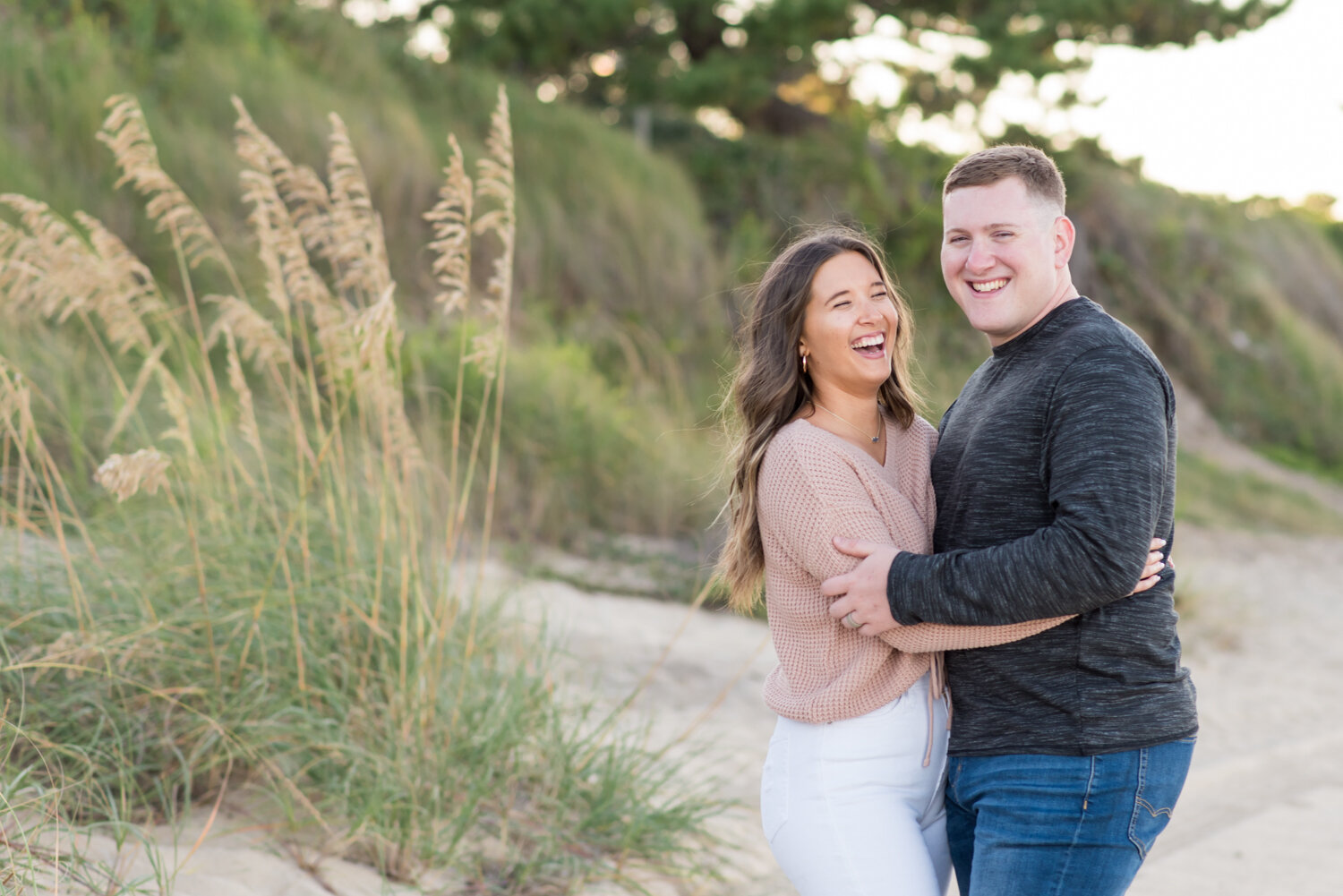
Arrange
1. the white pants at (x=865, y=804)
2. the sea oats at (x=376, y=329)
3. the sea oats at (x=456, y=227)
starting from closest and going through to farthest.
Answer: the white pants at (x=865, y=804), the sea oats at (x=376, y=329), the sea oats at (x=456, y=227)

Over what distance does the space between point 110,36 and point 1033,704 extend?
1094 cm

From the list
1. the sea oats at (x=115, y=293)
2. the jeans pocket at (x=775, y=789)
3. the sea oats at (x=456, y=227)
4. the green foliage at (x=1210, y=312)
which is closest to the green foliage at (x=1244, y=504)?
the green foliage at (x=1210, y=312)

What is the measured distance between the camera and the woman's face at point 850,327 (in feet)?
7.61

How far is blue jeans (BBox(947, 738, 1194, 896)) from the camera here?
200cm

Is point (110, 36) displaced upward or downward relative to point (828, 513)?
upward

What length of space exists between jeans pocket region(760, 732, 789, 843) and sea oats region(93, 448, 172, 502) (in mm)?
1641

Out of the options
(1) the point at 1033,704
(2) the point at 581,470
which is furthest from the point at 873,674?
(2) the point at 581,470

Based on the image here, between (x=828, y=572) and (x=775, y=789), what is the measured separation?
1.55 ft

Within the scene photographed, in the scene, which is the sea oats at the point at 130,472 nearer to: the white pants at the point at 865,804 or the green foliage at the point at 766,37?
the white pants at the point at 865,804

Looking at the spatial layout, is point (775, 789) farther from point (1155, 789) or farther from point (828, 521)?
point (1155, 789)

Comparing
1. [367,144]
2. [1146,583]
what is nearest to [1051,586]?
[1146,583]

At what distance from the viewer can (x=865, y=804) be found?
214cm

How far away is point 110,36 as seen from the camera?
33.8 ft

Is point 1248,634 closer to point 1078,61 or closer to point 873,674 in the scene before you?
point 873,674
